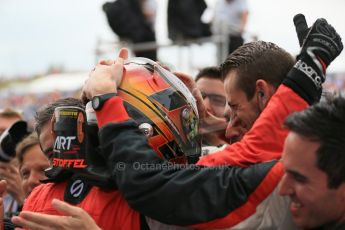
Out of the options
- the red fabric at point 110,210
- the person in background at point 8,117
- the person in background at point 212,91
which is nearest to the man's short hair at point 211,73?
the person in background at point 212,91

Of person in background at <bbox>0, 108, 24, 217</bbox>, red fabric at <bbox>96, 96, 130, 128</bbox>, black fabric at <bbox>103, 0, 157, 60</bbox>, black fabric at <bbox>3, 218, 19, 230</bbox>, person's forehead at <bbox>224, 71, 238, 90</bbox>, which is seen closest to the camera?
red fabric at <bbox>96, 96, 130, 128</bbox>

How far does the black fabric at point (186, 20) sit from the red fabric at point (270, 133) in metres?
5.75

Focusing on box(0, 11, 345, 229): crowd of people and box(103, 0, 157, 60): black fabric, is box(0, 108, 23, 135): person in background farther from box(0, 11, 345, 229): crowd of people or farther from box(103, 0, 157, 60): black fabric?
box(0, 11, 345, 229): crowd of people

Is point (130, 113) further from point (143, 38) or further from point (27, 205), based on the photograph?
point (143, 38)

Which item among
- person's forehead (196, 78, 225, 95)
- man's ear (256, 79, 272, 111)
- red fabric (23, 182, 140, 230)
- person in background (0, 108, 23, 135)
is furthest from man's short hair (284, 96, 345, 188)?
person in background (0, 108, 23, 135)

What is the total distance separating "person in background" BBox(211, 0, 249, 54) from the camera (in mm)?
7680

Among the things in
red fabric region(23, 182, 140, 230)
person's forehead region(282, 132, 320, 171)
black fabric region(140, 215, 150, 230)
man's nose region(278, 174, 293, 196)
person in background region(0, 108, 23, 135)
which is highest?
person's forehead region(282, 132, 320, 171)

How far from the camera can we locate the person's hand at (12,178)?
13.8ft

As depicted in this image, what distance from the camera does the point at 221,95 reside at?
426 centimetres

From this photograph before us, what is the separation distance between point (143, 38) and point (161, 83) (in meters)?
5.81

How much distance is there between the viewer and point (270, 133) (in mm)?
1990

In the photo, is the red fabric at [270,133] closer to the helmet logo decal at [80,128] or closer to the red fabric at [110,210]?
the red fabric at [110,210]

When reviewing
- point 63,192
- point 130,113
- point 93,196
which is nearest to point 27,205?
point 63,192

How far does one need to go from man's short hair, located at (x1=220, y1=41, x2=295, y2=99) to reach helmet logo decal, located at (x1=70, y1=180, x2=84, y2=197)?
0.64 meters
